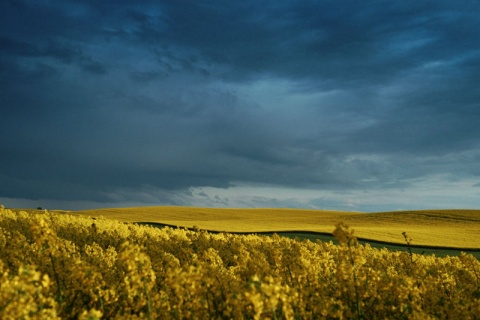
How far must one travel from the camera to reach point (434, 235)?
4528 centimetres

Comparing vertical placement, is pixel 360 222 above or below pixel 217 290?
above

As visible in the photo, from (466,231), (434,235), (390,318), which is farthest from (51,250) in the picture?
(466,231)

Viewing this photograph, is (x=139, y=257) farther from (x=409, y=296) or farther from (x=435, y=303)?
(x=435, y=303)

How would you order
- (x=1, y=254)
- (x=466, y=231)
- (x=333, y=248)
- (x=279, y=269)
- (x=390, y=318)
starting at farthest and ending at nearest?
(x=466, y=231) < (x=333, y=248) < (x=1, y=254) < (x=279, y=269) < (x=390, y=318)

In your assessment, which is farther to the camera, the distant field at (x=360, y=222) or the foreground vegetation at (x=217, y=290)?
the distant field at (x=360, y=222)

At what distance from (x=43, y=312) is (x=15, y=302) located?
0.44m

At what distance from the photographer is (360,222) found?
65125mm

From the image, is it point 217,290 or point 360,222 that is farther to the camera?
point 360,222

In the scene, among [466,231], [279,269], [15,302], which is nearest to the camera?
[15,302]

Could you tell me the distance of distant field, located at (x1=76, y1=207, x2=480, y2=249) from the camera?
144 feet

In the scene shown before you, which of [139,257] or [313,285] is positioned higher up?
[139,257]

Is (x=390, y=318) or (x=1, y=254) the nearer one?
(x=390, y=318)

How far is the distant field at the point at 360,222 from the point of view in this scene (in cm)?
4396

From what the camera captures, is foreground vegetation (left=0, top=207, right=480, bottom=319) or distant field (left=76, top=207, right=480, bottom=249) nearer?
foreground vegetation (left=0, top=207, right=480, bottom=319)
